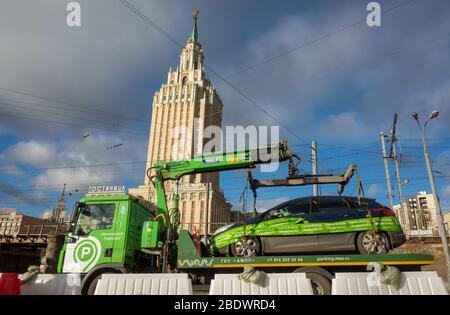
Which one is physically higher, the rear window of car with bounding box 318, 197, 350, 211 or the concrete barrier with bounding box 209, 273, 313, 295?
the rear window of car with bounding box 318, 197, 350, 211

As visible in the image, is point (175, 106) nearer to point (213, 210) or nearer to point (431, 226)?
point (213, 210)

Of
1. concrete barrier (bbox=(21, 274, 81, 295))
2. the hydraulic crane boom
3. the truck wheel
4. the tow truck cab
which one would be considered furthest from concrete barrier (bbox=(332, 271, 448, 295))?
concrete barrier (bbox=(21, 274, 81, 295))

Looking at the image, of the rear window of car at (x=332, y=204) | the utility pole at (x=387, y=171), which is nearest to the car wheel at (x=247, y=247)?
the rear window of car at (x=332, y=204)

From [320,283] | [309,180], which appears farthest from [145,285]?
[309,180]

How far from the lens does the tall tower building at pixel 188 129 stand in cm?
8119

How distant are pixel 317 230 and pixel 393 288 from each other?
8.70 feet

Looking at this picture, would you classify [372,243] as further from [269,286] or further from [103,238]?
[103,238]

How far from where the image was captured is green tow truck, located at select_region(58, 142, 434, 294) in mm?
7270

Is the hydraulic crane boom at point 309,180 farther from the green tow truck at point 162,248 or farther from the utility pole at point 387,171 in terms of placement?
the utility pole at point 387,171

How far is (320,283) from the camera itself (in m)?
7.16

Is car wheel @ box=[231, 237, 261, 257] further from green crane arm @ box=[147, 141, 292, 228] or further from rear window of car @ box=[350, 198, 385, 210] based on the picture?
rear window of car @ box=[350, 198, 385, 210]

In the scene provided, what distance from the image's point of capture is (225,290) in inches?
224

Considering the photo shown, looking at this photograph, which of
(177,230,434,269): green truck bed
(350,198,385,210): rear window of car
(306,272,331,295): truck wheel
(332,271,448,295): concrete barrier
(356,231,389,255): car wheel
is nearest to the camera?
(332,271,448,295): concrete barrier
